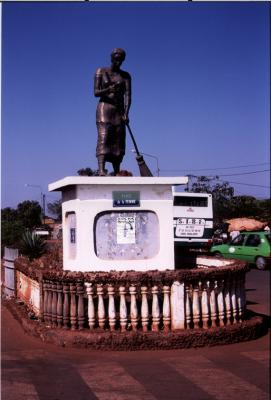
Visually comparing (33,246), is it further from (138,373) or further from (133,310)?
(138,373)

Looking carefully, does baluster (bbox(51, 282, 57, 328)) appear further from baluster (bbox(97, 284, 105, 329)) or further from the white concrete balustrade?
baluster (bbox(97, 284, 105, 329))

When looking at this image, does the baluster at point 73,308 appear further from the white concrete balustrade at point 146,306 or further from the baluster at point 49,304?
the baluster at point 49,304

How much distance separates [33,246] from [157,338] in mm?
8017

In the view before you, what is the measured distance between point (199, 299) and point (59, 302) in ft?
5.46

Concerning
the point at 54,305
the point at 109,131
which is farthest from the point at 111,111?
the point at 54,305

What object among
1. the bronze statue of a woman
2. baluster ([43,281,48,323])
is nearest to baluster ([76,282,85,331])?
baluster ([43,281,48,323])

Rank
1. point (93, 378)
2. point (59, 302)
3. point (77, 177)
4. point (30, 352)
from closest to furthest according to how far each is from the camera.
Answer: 1. point (93, 378)
2. point (30, 352)
3. point (59, 302)
4. point (77, 177)

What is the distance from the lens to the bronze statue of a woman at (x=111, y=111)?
8164 millimetres

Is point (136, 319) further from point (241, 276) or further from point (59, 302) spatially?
point (241, 276)

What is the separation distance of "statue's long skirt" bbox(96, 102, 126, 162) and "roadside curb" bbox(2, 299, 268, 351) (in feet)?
9.78

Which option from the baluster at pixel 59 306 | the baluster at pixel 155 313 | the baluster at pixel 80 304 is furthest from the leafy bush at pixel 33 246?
the baluster at pixel 155 313

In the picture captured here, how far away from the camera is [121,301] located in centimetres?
639

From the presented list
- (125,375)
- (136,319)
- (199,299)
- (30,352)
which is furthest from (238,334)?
(30,352)

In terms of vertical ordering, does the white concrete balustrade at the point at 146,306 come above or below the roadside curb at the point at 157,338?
above
